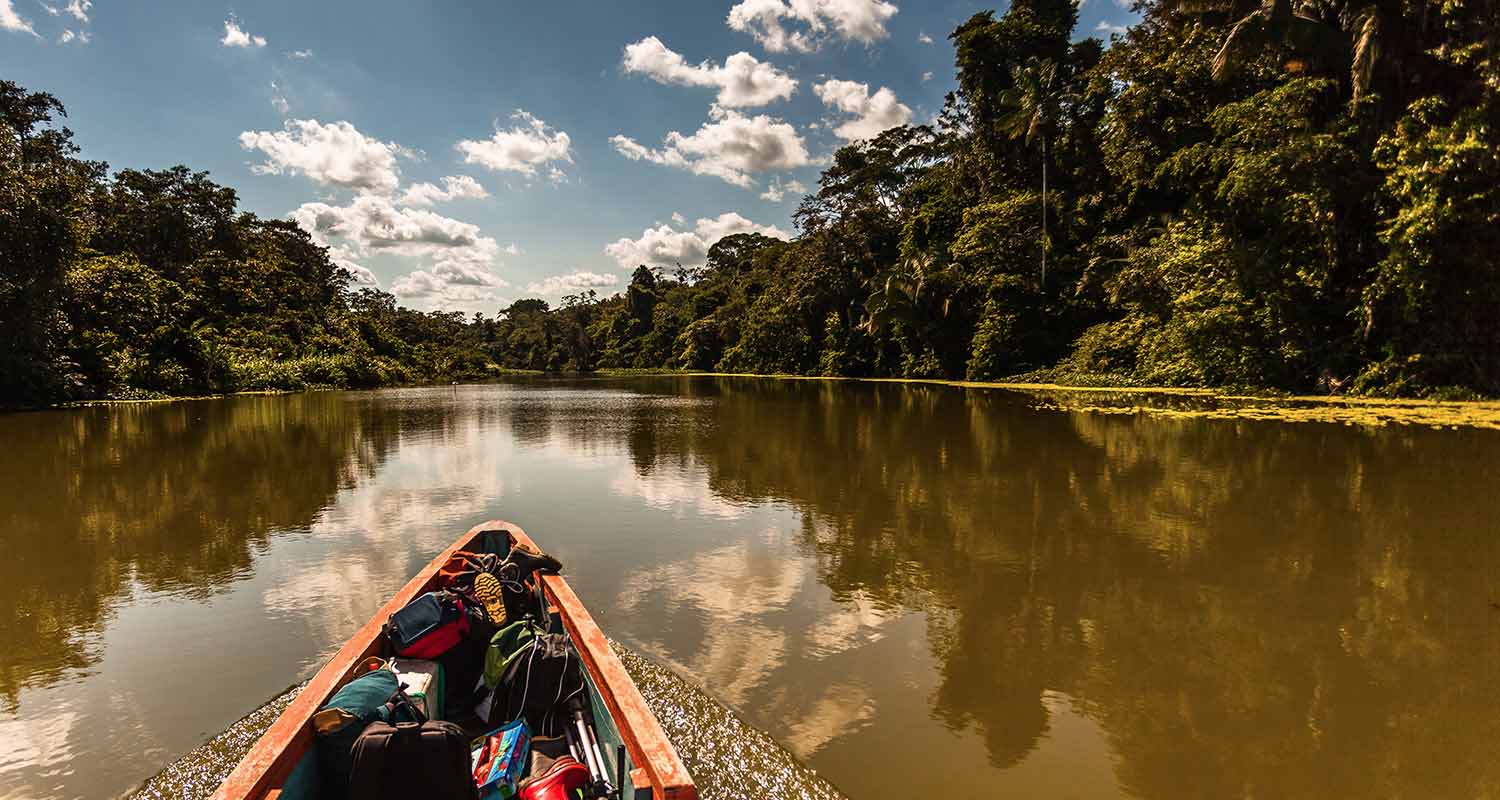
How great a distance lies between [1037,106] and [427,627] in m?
31.5

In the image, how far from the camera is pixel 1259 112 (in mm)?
16891

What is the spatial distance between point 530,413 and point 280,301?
3204 cm

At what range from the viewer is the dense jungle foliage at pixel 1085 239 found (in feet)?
49.1

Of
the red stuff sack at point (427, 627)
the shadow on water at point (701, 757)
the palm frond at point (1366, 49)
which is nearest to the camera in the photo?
the shadow on water at point (701, 757)

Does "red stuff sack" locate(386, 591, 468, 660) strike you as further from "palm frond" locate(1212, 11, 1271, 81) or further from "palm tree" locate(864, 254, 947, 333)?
"palm tree" locate(864, 254, 947, 333)

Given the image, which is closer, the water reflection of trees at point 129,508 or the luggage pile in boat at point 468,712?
the luggage pile in boat at point 468,712

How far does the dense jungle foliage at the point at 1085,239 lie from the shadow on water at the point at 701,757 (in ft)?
59.2

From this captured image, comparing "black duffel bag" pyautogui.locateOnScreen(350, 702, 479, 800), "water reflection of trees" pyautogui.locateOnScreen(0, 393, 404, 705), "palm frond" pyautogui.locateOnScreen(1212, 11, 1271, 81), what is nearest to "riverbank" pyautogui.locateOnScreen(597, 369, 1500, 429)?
"palm frond" pyautogui.locateOnScreen(1212, 11, 1271, 81)

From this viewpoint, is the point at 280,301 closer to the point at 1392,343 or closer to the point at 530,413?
the point at 530,413

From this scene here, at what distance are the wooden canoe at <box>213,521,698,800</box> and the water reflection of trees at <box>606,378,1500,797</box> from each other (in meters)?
1.83

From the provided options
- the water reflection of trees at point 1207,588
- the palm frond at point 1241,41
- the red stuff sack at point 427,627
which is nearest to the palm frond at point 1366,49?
the palm frond at point 1241,41

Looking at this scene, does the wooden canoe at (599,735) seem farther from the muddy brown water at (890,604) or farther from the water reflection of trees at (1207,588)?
the water reflection of trees at (1207,588)

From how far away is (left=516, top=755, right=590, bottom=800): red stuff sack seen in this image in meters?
2.40

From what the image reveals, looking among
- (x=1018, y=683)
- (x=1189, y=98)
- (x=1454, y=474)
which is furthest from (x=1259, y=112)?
(x=1018, y=683)
